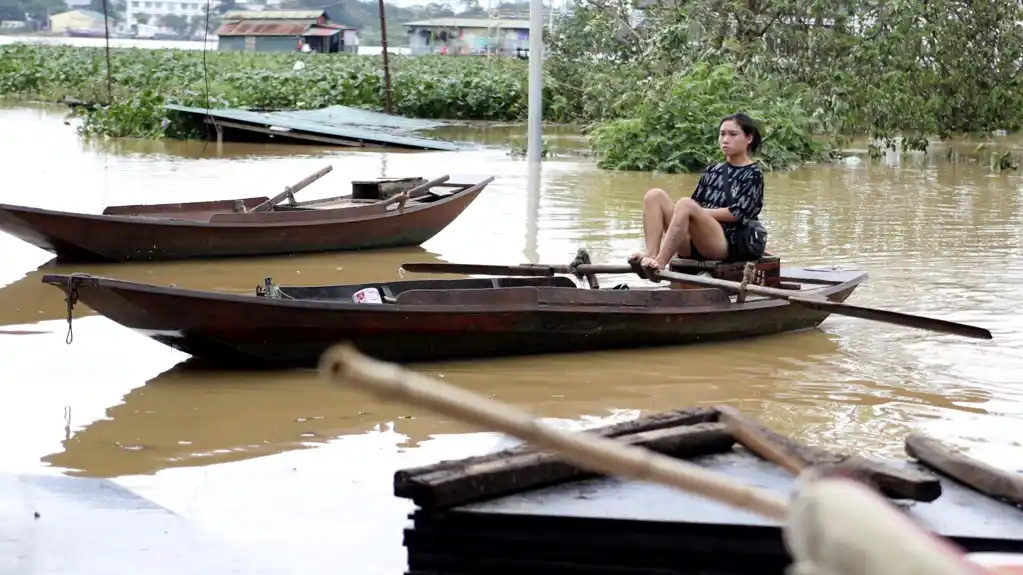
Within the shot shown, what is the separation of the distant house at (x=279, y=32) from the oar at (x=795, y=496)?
→ 5635cm

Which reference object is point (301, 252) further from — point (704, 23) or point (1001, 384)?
point (704, 23)

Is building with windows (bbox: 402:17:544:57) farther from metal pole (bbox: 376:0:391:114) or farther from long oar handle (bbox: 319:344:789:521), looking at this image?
long oar handle (bbox: 319:344:789:521)

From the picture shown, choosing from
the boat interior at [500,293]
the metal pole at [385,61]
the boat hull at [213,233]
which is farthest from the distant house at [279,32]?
the boat interior at [500,293]

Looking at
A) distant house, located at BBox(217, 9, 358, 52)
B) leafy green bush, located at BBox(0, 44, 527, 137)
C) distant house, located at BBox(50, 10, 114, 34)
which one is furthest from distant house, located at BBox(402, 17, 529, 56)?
distant house, located at BBox(50, 10, 114, 34)

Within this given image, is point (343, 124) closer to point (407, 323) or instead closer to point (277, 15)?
point (407, 323)

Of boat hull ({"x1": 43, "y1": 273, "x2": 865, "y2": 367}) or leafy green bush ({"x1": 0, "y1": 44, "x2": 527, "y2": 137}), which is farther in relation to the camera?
leafy green bush ({"x1": 0, "y1": 44, "x2": 527, "y2": 137})

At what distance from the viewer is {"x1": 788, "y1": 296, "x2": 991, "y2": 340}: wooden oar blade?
5.47m

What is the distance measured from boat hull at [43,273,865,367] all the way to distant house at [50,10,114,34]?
286 ft

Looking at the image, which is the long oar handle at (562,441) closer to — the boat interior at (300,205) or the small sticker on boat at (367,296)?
the small sticker on boat at (367,296)

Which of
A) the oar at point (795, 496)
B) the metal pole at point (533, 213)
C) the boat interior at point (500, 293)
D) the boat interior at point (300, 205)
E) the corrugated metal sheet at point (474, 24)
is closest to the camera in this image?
the oar at point (795, 496)

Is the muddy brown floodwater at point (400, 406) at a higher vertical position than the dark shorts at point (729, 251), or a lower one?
lower

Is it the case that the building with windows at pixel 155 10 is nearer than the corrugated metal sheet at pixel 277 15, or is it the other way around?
the corrugated metal sheet at pixel 277 15

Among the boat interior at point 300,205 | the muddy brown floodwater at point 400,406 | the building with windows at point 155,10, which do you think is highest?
the building with windows at point 155,10

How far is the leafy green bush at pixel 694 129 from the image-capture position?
16.0 m
